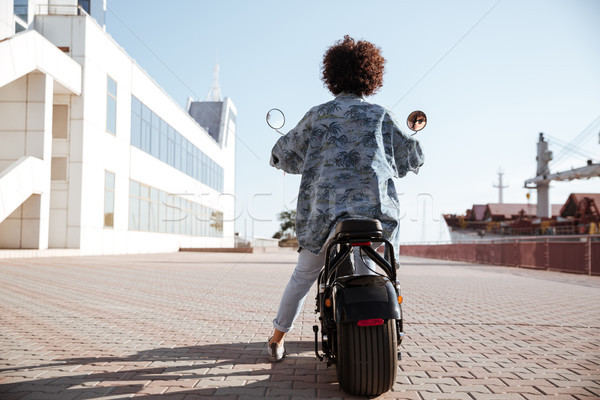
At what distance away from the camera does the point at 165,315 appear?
229 inches

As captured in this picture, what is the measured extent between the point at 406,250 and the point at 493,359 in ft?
130

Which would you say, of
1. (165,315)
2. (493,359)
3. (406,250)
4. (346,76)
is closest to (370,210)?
(346,76)

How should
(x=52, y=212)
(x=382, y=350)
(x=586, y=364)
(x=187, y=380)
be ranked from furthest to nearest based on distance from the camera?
(x=52, y=212) → (x=586, y=364) → (x=187, y=380) → (x=382, y=350)

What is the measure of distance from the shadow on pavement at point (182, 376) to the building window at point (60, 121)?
20.1m

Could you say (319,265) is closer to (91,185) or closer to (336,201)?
(336,201)

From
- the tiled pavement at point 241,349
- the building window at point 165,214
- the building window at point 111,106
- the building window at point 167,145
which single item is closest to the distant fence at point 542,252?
the tiled pavement at point 241,349

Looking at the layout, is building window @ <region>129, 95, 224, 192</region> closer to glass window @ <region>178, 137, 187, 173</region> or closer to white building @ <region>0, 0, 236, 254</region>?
glass window @ <region>178, 137, 187, 173</region>

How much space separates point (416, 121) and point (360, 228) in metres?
0.99

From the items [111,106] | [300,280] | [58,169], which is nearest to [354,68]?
[300,280]

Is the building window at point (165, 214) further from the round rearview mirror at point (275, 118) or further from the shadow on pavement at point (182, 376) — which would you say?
the round rearview mirror at point (275, 118)

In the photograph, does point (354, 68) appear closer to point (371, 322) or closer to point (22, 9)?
point (371, 322)

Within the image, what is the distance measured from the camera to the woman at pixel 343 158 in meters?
2.94

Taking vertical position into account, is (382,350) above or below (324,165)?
below

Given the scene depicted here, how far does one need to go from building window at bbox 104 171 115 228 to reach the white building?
0.15ft
